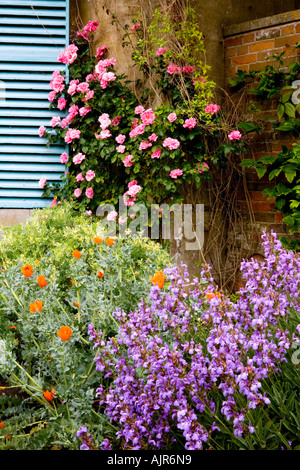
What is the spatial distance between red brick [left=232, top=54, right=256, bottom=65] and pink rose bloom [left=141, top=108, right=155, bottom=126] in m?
1.10

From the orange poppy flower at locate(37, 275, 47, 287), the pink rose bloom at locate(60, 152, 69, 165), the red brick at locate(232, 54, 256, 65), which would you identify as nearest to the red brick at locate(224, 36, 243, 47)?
the red brick at locate(232, 54, 256, 65)

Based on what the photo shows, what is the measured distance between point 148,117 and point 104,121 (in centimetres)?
49

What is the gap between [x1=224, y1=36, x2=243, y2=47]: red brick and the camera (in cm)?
459

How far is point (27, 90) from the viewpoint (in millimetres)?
4680

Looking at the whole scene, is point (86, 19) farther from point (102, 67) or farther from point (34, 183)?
point (34, 183)

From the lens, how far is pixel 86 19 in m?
4.84

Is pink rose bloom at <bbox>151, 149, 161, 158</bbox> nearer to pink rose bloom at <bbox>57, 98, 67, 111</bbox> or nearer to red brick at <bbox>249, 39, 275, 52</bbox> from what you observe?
pink rose bloom at <bbox>57, 98, 67, 111</bbox>

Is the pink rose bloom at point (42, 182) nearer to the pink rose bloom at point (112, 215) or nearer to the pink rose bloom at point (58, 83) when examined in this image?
the pink rose bloom at point (112, 215)

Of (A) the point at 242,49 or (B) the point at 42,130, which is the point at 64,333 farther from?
(A) the point at 242,49

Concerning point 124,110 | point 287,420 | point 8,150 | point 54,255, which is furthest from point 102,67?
point 287,420

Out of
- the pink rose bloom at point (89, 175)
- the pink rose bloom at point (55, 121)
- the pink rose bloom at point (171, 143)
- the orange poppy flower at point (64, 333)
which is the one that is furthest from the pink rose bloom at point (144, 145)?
the orange poppy flower at point (64, 333)

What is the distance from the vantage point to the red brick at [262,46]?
434 cm
